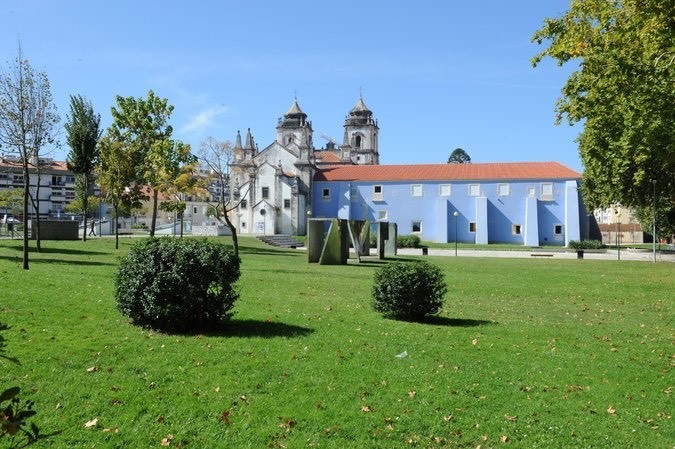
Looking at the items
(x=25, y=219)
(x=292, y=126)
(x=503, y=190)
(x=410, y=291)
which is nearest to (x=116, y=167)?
(x=25, y=219)

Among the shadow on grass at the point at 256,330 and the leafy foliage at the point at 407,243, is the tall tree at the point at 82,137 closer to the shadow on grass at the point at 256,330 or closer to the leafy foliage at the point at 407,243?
the leafy foliage at the point at 407,243

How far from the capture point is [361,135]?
4003 inches

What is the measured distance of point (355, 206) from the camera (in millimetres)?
69000

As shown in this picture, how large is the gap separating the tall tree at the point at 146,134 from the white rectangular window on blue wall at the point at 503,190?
40633mm

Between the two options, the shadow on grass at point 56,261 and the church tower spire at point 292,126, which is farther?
the church tower spire at point 292,126

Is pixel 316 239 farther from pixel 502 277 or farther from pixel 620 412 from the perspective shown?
pixel 620 412

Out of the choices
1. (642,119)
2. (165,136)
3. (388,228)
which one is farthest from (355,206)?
(642,119)

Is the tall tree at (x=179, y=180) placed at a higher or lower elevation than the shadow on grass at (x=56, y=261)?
higher

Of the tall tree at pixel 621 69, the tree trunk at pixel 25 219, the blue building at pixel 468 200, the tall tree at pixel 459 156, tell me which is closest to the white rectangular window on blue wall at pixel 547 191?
the blue building at pixel 468 200

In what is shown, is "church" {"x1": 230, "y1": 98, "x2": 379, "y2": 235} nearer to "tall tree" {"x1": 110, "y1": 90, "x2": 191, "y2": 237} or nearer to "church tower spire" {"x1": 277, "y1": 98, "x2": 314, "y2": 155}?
"church tower spire" {"x1": 277, "y1": 98, "x2": 314, "y2": 155}

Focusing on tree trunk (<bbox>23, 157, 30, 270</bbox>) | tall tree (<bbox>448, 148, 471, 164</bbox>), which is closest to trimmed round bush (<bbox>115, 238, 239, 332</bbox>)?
tree trunk (<bbox>23, 157, 30, 270</bbox>)

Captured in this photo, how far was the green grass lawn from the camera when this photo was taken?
5789mm

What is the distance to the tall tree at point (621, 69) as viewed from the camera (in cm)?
1355

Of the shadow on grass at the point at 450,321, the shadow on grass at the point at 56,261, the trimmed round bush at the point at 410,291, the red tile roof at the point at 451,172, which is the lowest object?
the shadow on grass at the point at 450,321
